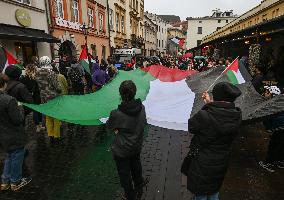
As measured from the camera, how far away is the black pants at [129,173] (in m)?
3.97

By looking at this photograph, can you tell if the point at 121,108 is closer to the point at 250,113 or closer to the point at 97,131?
the point at 250,113

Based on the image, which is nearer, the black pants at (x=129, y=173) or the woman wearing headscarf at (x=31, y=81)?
the black pants at (x=129, y=173)

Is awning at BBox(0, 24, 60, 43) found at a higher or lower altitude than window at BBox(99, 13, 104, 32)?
lower

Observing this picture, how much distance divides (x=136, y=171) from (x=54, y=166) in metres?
2.19

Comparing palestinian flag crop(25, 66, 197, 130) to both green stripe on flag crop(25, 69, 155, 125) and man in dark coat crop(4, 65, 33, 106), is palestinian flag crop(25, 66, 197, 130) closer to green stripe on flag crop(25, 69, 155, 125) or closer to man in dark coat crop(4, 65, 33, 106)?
green stripe on flag crop(25, 69, 155, 125)

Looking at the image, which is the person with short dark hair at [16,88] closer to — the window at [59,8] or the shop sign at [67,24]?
the shop sign at [67,24]

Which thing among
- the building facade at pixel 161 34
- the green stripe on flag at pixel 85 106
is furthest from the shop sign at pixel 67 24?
the building facade at pixel 161 34

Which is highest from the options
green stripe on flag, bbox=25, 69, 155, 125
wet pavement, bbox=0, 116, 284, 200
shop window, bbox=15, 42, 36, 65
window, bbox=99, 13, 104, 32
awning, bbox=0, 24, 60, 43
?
window, bbox=99, 13, 104, 32

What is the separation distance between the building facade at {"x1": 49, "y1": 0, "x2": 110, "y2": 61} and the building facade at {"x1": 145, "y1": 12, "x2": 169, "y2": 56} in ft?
130

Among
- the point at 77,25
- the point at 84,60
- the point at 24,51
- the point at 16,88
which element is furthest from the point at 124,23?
the point at 16,88

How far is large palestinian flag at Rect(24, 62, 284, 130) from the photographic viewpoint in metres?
4.85

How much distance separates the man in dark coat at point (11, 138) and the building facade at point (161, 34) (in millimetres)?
61773

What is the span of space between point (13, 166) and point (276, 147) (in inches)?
191

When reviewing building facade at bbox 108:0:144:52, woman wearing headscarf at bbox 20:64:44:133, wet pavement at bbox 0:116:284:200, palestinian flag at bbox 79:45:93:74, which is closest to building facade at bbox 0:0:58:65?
palestinian flag at bbox 79:45:93:74
